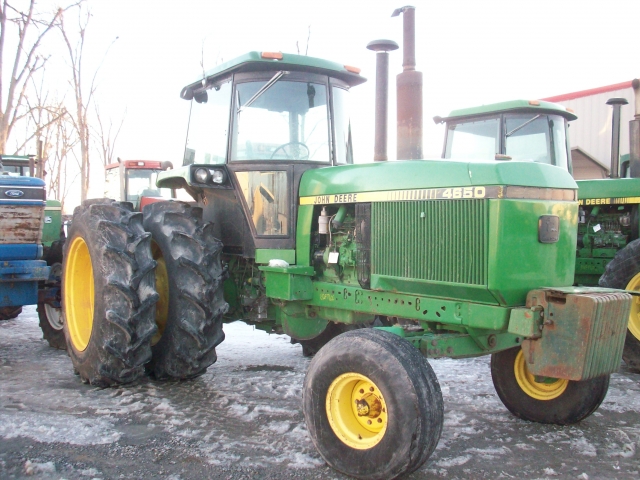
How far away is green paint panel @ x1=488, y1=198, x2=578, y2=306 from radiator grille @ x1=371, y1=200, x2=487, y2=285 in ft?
0.23

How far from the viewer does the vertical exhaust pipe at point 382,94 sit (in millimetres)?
4617

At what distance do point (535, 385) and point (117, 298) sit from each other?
9.61 feet

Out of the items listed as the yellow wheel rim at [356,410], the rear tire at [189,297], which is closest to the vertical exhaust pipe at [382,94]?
the rear tire at [189,297]

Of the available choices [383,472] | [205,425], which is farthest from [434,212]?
[205,425]

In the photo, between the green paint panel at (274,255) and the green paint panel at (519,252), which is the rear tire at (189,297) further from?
the green paint panel at (519,252)

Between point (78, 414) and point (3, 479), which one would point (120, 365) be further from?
point (3, 479)

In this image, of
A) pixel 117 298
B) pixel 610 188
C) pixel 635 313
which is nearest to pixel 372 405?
pixel 117 298

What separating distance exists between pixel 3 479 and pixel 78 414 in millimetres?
1032

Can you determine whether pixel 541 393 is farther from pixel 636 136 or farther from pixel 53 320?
pixel 53 320

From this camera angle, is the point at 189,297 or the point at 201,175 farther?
the point at 201,175

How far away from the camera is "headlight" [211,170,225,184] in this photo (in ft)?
15.8

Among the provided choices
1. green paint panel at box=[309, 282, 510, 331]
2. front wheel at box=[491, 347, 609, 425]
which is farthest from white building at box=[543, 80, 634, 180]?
green paint panel at box=[309, 282, 510, 331]

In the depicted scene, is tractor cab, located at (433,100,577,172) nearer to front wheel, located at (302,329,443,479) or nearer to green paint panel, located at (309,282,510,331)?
green paint panel, located at (309,282,510,331)

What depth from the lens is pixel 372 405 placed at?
3.33 metres
